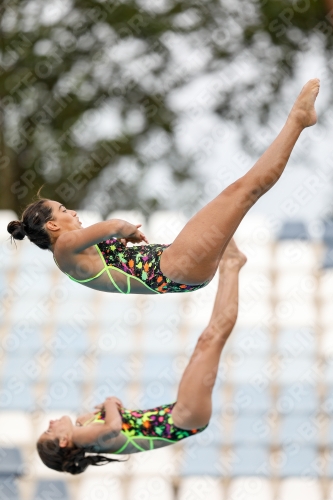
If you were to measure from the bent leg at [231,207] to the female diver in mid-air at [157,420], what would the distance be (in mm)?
831

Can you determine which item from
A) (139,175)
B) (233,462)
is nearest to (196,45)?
(139,175)

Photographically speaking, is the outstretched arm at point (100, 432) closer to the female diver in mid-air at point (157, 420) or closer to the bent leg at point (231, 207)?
the female diver in mid-air at point (157, 420)

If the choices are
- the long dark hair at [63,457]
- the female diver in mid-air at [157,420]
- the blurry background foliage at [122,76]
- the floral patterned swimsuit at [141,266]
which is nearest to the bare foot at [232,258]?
the female diver in mid-air at [157,420]

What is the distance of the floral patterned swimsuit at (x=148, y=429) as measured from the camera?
14.0 ft

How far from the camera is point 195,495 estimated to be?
595 centimetres

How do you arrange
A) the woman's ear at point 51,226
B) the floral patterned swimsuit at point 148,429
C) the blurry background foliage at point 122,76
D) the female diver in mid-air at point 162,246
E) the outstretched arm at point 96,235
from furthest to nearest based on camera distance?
the blurry background foliage at point 122,76, the floral patterned swimsuit at point 148,429, the woman's ear at point 51,226, the female diver in mid-air at point 162,246, the outstretched arm at point 96,235

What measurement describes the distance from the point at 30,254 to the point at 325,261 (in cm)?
312

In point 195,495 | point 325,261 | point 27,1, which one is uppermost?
point 27,1

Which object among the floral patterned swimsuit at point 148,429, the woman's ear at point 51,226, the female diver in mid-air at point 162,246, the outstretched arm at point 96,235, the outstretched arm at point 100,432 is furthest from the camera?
the floral patterned swimsuit at point 148,429

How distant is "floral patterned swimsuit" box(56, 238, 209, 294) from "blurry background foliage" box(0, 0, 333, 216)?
20.1 ft

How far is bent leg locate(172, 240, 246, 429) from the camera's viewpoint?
416 cm

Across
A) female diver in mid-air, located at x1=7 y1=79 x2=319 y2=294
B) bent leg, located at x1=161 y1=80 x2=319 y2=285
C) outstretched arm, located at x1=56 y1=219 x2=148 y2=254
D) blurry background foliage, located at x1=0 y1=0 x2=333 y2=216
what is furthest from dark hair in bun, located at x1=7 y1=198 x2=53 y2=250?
blurry background foliage, located at x1=0 y1=0 x2=333 y2=216

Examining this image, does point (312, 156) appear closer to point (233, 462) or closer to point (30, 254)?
point (30, 254)

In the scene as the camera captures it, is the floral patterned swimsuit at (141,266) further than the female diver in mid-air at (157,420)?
No
